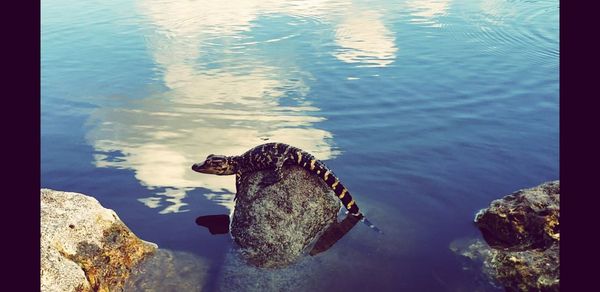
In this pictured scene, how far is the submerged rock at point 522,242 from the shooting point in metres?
7.52

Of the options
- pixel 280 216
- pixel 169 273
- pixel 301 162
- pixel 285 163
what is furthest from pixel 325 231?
pixel 169 273

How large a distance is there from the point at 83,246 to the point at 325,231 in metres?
4.22

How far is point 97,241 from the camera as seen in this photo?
8367 millimetres

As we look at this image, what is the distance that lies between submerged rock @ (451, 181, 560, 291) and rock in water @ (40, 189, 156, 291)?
5808 millimetres

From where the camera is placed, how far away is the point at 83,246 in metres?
8.10

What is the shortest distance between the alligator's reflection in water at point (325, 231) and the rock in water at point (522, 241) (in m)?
2.10

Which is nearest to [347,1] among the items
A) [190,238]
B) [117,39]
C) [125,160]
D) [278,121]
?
[117,39]

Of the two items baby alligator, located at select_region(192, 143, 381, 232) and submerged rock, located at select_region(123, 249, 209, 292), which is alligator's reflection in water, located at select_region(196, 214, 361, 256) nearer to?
baby alligator, located at select_region(192, 143, 381, 232)

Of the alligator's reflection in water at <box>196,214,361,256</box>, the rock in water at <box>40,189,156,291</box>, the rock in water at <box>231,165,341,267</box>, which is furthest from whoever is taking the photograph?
the alligator's reflection in water at <box>196,214,361,256</box>

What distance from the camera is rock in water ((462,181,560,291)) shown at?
7516 mm

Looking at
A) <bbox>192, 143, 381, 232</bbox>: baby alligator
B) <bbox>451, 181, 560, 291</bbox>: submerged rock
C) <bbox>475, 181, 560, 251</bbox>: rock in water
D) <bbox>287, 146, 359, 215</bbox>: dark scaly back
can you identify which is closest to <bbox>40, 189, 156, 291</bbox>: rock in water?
<bbox>192, 143, 381, 232</bbox>: baby alligator

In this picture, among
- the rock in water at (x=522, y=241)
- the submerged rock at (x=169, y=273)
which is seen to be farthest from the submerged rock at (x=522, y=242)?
the submerged rock at (x=169, y=273)

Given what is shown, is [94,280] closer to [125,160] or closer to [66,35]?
[125,160]
